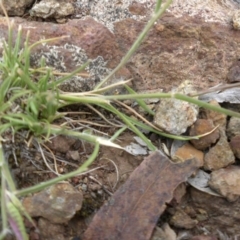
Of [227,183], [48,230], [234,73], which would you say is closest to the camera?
[48,230]

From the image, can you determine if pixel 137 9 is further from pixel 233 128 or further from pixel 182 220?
pixel 182 220

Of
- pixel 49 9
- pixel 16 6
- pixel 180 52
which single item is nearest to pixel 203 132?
pixel 180 52

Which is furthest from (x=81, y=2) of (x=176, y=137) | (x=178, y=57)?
(x=176, y=137)

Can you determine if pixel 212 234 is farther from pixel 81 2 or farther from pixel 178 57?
pixel 81 2

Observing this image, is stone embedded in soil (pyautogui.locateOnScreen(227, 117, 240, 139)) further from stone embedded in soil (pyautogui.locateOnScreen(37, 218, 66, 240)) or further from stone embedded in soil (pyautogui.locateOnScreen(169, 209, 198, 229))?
stone embedded in soil (pyautogui.locateOnScreen(37, 218, 66, 240))

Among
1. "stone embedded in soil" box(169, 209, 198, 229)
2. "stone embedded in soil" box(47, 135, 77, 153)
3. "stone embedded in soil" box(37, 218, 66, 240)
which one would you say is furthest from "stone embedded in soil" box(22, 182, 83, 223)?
"stone embedded in soil" box(169, 209, 198, 229)

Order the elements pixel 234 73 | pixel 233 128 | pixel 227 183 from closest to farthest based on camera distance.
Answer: pixel 227 183 → pixel 233 128 → pixel 234 73
